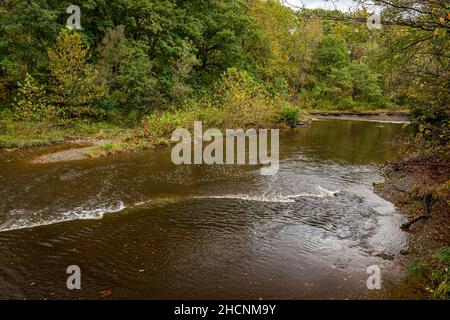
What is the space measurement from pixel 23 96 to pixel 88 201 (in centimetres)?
1497

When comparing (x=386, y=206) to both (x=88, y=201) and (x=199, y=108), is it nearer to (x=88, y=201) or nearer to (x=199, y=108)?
(x=88, y=201)

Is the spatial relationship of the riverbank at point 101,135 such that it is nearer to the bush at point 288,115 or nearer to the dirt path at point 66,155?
the dirt path at point 66,155

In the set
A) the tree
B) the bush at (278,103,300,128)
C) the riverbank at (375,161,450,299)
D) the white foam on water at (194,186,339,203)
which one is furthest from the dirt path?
the bush at (278,103,300,128)

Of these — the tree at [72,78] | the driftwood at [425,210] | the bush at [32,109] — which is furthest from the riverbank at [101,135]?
the driftwood at [425,210]

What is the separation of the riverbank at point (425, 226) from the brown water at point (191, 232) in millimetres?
362

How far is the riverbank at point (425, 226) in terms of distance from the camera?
233 inches

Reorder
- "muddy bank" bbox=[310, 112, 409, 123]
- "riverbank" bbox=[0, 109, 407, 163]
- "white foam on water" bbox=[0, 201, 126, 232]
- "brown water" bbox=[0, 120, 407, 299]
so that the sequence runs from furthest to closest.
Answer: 1. "muddy bank" bbox=[310, 112, 409, 123]
2. "riverbank" bbox=[0, 109, 407, 163]
3. "white foam on water" bbox=[0, 201, 126, 232]
4. "brown water" bbox=[0, 120, 407, 299]

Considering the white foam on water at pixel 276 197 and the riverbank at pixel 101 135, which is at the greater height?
the riverbank at pixel 101 135

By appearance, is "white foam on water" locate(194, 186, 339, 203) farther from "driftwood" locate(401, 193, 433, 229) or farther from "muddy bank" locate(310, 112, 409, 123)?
"muddy bank" locate(310, 112, 409, 123)

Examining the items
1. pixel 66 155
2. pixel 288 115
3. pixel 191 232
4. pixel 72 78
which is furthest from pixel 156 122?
pixel 191 232

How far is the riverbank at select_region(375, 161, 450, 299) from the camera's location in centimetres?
591

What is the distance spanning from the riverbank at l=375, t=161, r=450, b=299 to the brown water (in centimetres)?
36

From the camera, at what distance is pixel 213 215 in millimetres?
9852

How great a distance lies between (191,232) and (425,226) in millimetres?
5910
